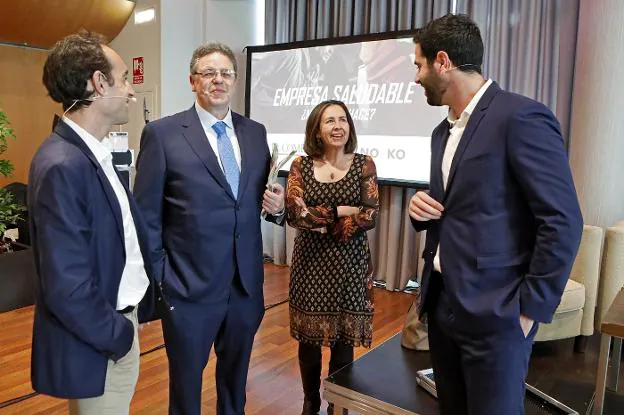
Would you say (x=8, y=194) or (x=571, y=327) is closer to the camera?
(x=571, y=327)

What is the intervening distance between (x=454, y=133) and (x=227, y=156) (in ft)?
2.68

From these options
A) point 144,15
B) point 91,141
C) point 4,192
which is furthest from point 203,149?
point 144,15

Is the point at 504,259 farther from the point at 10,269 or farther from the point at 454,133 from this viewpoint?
the point at 10,269

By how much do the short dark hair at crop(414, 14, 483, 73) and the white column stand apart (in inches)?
88.5

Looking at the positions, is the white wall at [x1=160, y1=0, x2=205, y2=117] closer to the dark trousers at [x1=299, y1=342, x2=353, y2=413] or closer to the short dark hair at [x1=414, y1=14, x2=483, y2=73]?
the dark trousers at [x1=299, y1=342, x2=353, y2=413]

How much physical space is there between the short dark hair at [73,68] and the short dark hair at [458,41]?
86 cm

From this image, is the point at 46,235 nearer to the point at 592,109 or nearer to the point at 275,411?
the point at 275,411

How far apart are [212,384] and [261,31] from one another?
384 centimetres

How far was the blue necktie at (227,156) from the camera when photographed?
1.81 metres

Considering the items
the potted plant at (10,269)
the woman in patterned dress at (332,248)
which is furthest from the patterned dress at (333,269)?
the potted plant at (10,269)

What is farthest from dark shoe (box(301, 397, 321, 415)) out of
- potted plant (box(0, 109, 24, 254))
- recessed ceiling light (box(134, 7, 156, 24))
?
recessed ceiling light (box(134, 7, 156, 24))

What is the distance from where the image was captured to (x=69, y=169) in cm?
119

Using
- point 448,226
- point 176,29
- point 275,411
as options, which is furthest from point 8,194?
point 448,226

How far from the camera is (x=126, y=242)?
1.38 m
